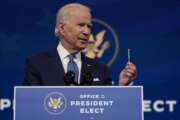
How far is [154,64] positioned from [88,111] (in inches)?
80.4

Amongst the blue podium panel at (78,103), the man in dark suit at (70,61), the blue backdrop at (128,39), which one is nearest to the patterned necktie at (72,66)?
the man in dark suit at (70,61)

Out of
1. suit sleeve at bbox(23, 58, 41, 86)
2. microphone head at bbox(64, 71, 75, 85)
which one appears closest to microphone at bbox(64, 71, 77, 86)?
microphone head at bbox(64, 71, 75, 85)

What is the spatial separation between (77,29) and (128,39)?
5.43 ft

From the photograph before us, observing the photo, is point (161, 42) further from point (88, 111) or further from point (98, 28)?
point (88, 111)

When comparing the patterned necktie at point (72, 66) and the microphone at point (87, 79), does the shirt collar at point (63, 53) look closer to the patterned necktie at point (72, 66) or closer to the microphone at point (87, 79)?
the patterned necktie at point (72, 66)

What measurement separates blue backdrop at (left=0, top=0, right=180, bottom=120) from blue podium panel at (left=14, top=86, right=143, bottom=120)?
1931 millimetres

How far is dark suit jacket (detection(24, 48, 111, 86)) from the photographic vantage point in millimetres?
2766

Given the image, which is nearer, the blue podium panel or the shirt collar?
the blue podium panel

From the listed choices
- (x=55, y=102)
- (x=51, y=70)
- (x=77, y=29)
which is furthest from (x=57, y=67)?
(x=55, y=102)

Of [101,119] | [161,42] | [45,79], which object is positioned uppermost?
[161,42]

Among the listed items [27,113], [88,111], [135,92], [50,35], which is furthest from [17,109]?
[50,35]

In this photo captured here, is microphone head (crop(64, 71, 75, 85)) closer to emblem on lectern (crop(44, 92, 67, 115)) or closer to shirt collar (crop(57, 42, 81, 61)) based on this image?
emblem on lectern (crop(44, 92, 67, 115))

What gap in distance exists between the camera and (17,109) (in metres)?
2.50

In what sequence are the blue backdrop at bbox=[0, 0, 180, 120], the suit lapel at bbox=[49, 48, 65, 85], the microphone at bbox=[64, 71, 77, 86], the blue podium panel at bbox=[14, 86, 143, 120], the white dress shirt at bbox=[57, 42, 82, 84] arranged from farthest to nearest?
the blue backdrop at bbox=[0, 0, 180, 120] → the white dress shirt at bbox=[57, 42, 82, 84] → the suit lapel at bbox=[49, 48, 65, 85] → the microphone at bbox=[64, 71, 77, 86] → the blue podium panel at bbox=[14, 86, 143, 120]
